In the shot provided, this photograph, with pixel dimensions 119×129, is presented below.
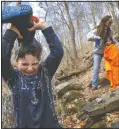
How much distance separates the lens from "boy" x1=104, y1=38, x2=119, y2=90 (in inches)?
153

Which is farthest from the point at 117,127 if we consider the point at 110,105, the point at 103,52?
the point at 103,52

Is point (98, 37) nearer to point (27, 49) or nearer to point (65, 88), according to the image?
point (65, 88)

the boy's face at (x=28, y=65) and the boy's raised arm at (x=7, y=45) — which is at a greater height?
the boy's raised arm at (x=7, y=45)

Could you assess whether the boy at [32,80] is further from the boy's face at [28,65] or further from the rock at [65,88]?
the rock at [65,88]

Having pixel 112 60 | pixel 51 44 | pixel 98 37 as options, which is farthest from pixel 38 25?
pixel 112 60

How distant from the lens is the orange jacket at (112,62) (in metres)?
3.89

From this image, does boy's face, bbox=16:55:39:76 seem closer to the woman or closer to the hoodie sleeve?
the hoodie sleeve

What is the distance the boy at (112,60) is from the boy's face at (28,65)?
2558 millimetres

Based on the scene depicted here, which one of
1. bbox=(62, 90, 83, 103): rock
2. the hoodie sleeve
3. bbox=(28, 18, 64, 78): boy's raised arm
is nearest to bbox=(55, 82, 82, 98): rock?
bbox=(62, 90, 83, 103): rock

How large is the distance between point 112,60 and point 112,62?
0.04 meters

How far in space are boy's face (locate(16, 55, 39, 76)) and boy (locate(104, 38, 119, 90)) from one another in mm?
2558

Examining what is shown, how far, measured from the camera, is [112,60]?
3984mm

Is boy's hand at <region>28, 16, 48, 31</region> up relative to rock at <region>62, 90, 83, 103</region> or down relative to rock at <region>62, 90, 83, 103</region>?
up

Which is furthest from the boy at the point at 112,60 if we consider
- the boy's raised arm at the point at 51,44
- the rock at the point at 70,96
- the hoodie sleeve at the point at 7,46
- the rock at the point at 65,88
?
the hoodie sleeve at the point at 7,46
